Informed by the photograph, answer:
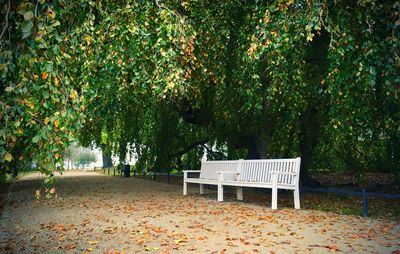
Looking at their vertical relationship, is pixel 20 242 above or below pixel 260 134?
below

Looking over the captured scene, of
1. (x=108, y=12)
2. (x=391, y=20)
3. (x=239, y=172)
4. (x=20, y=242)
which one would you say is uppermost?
(x=108, y=12)

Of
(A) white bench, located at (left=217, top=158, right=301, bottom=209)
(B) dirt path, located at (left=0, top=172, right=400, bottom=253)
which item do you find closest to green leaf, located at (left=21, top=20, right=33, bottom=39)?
(B) dirt path, located at (left=0, top=172, right=400, bottom=253)

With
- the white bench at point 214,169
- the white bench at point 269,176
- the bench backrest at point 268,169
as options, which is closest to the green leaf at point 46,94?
the white bench at point 269,176

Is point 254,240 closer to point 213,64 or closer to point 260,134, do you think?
point 213,64

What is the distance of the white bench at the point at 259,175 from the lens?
822 centimetres

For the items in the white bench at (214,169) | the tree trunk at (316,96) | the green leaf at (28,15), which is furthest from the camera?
the white bench at (214,169)

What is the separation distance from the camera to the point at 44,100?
336 cm

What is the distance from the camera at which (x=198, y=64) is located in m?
7.05

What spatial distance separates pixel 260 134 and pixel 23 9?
9589mm

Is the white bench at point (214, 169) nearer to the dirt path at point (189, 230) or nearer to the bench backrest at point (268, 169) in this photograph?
the bench backrest at point (268, 169)

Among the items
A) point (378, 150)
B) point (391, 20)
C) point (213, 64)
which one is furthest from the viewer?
point (378, 150)

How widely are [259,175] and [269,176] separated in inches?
13.1

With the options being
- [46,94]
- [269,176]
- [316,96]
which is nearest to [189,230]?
[269,176]

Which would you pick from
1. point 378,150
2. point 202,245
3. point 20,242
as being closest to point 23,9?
point 202,245
